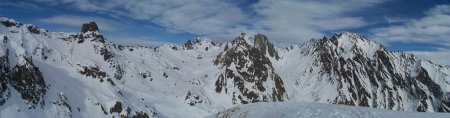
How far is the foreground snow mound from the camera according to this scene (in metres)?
36.0

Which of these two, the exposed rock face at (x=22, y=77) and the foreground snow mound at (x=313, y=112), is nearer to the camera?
the foreground snow mound at (x=313, y=112)

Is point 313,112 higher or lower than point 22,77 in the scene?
higher

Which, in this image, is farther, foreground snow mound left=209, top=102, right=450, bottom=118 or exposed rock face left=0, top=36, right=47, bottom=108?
exposed rock face left=0, top=36, right=47, bottom=108

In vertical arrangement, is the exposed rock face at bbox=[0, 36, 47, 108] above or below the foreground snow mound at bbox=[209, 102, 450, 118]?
below

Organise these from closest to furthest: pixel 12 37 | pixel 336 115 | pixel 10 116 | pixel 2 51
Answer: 1. pixel 336 115
2. pixel 10 116
3. pixel 2 51
4. pixel 12 37

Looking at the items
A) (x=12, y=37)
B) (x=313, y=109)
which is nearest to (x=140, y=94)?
(x=12, y=37)

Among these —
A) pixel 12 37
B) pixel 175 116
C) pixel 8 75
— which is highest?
pixel 12 37

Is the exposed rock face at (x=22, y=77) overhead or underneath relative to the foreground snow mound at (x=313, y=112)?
underneath

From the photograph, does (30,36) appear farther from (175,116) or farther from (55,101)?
(175,116)

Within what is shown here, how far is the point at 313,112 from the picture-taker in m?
36.7

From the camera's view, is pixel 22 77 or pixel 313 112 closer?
pixel 313 112

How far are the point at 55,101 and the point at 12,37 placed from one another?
111 ft

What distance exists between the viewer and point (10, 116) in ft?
455

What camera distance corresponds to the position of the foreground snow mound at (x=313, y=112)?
3600 centimetres
